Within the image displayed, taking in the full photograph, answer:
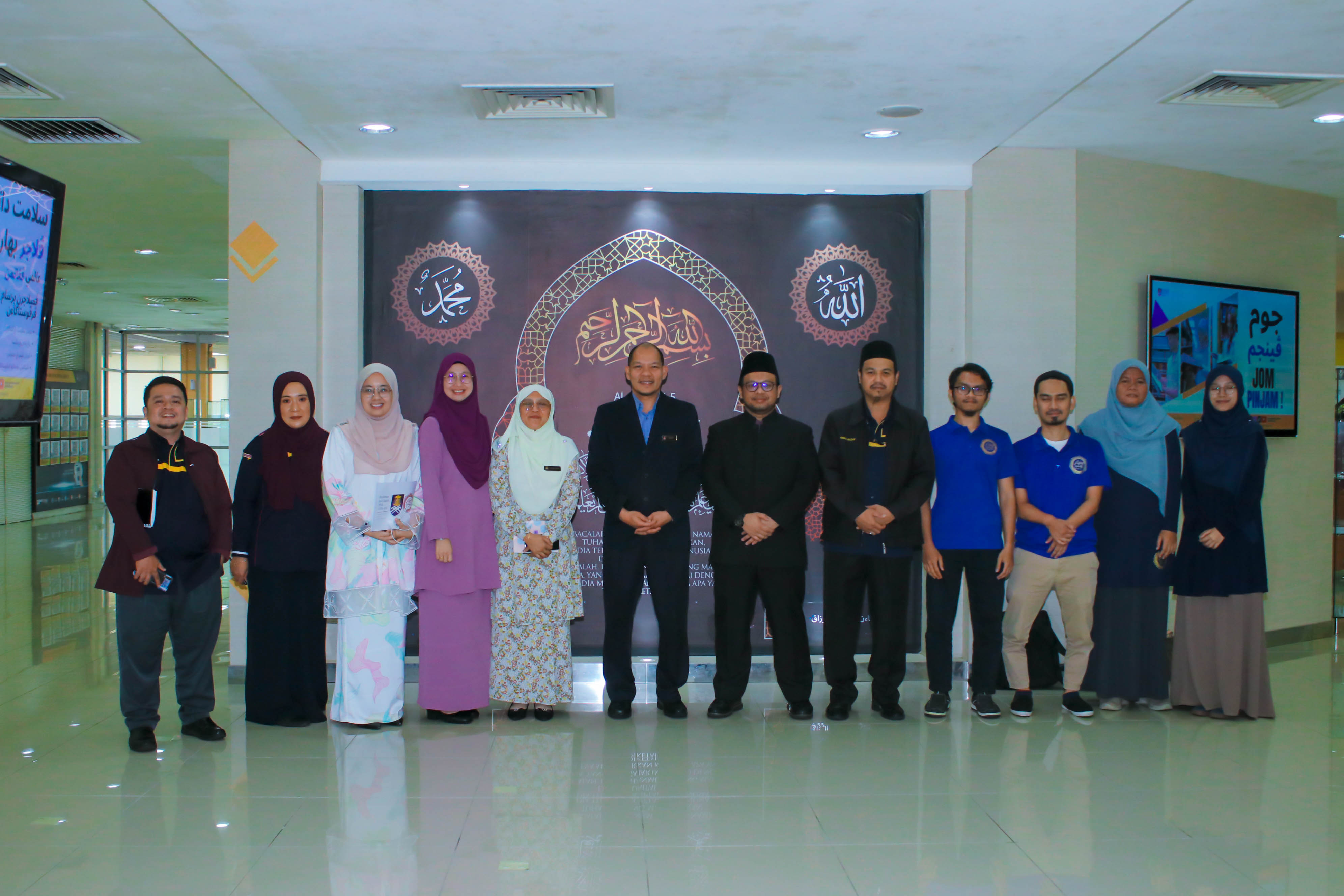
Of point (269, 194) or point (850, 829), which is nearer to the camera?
point (850, 829)

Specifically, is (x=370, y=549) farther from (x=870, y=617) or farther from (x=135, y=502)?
(x=870, y=617)

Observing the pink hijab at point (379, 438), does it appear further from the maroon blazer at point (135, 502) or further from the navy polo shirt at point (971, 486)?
the navy polo shirt at point (971, 486)

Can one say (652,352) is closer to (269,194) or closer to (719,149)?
(719,149)

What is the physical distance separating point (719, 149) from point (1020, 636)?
2839mm

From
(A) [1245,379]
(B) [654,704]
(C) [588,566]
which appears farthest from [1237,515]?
(C) [588,566]

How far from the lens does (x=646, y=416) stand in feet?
14.6

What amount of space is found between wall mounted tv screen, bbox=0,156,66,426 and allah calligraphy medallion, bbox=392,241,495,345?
2005 millimetres

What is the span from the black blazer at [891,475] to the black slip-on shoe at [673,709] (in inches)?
39.9

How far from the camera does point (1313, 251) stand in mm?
6180

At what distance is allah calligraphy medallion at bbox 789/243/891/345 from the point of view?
538 cm

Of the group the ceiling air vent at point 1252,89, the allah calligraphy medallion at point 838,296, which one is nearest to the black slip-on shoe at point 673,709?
the allah calligraphy medallion at point 838,296

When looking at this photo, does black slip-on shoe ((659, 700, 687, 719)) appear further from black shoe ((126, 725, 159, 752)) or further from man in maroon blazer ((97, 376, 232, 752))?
black shoe ((126, 725, 159, 752))

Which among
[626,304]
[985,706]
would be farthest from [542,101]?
[985,706]

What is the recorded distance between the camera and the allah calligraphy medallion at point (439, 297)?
5.27m
